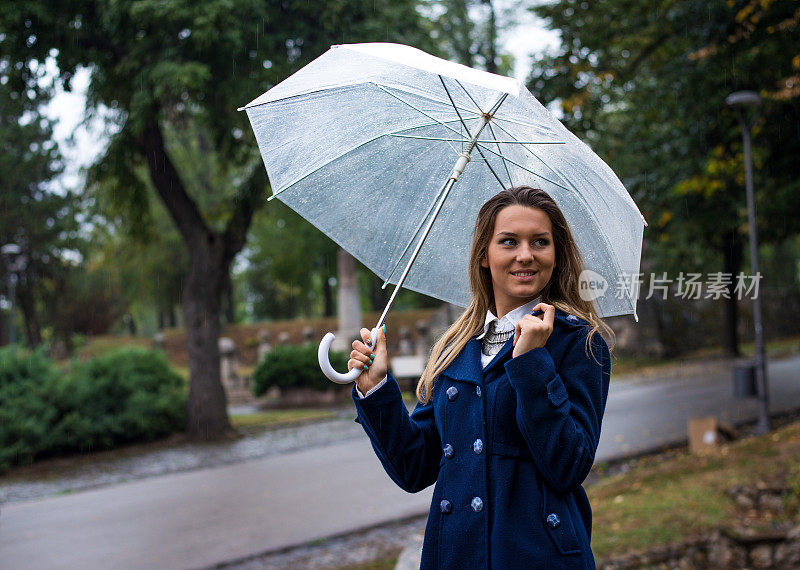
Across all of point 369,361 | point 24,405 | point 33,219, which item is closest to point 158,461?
point 24,405

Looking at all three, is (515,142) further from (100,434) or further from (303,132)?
(100,434)

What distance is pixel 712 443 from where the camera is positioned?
31.3 ft

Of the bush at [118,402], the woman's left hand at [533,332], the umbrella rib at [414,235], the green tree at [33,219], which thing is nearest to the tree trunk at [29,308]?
the green tree at [33,219]

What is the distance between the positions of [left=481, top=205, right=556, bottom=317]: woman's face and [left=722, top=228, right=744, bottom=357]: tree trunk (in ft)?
63.8

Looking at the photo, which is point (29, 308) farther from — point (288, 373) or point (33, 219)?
point (288, 373)

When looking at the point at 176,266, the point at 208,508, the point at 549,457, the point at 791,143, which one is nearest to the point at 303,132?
the point at 549,457

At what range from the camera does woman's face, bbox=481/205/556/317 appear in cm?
219

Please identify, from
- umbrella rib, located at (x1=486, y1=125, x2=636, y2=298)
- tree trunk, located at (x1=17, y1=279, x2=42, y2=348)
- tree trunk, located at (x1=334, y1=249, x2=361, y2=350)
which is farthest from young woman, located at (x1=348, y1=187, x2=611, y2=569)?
tree trunk, located at (x1=17, y1=279, x2=42, y2=348)

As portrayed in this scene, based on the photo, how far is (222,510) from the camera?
8438mm

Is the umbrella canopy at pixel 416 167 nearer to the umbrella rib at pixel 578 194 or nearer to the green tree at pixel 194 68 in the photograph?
the umbrella rib at pixel 578 194

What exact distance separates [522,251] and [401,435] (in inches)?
26.1

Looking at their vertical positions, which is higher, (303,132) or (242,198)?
(242,198)

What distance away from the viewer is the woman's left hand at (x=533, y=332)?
1.97 m

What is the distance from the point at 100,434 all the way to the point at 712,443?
9.54 metres
